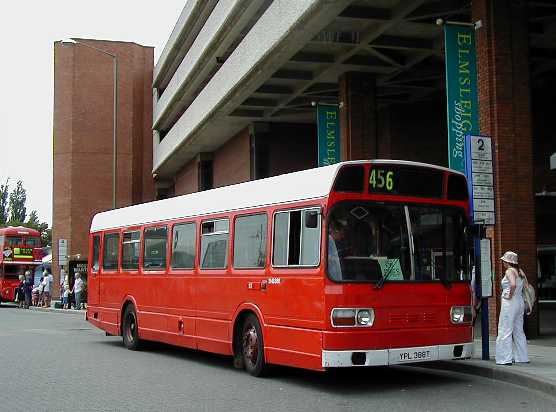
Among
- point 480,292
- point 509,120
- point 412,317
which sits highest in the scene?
point 509,120

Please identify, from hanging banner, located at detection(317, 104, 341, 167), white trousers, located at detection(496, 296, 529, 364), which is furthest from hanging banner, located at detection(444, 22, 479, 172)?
hanging banner, located at detection(317, 104, 341, 167)

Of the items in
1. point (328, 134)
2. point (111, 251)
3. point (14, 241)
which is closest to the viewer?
point (111, 251)

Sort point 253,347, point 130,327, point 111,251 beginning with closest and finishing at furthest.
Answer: point 253,347
point 130,327
point 111,251

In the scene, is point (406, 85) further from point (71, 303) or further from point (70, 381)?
point (71, 303)

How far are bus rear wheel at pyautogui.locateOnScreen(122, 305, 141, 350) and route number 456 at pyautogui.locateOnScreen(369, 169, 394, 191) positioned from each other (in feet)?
24.5

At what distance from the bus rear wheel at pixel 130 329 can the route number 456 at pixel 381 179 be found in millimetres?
7461

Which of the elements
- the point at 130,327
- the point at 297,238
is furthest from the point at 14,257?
the point at 297,238

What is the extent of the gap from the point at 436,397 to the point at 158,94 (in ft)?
143

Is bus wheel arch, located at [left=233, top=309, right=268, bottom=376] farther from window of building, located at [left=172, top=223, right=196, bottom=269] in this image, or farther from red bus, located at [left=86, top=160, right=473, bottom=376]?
window of building, located at [left=172, top=223, right=196, bottom=269]

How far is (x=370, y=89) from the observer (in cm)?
2352

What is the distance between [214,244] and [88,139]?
1527 inches

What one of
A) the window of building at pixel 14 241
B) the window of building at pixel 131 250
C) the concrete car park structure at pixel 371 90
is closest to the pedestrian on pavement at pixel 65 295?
the window of building at pixel 14 241

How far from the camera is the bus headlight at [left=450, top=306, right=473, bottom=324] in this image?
33.6ft

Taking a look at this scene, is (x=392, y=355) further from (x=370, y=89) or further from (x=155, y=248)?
(x=370, y=89)
